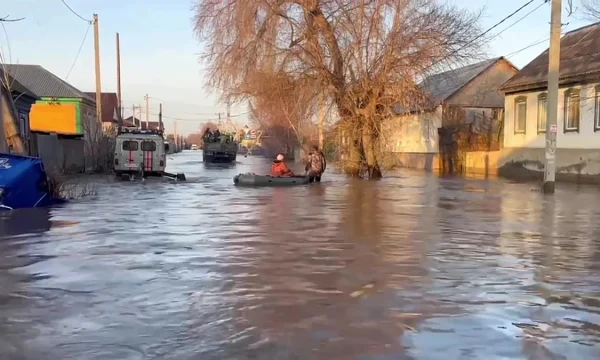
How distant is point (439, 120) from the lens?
4528 cm

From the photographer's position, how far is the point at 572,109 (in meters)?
29.8

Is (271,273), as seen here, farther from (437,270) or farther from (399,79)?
(399,79)

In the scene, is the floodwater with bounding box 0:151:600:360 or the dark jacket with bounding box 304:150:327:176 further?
the dark jacket with bounding box 304:150:327:176

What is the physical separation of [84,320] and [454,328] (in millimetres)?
3279

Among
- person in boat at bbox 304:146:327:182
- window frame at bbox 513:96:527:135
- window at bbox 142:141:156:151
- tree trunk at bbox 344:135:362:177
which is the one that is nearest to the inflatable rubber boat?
person in boat at bbox 304:146:327:182

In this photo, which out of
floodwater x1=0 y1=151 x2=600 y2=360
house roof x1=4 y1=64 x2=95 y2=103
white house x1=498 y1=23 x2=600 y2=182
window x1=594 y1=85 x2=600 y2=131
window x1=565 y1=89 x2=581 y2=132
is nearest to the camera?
floodwater x1=0 y1=151 x2=600 y2=360

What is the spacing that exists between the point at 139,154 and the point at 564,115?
1931cm

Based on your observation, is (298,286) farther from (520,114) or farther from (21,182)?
(520,114)

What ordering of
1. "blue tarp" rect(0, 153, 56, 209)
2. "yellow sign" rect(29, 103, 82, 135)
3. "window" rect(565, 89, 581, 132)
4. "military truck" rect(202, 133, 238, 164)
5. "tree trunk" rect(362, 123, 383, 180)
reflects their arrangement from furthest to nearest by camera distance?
"military truck" rect(202, 133, 238, 164) < "yellow sign" rect(29, 103, 82, 135) < "tree trunk" rect(362, 123, 383, 180) < "window" rect(565, 89, 581, 132) < "blue tarp" rect(0, 153, 56, 209)

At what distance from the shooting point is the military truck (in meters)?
57.5

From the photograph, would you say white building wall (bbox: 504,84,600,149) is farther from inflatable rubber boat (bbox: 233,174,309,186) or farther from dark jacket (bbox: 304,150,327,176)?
inflatable rubber boat (bbox: 233,174,309,186)

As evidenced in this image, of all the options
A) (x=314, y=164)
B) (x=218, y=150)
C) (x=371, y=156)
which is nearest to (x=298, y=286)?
(x=314, y=164)

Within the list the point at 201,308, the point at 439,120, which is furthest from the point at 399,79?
the point at 201,308

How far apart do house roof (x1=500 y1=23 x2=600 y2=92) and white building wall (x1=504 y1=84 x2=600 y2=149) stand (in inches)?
24.7
